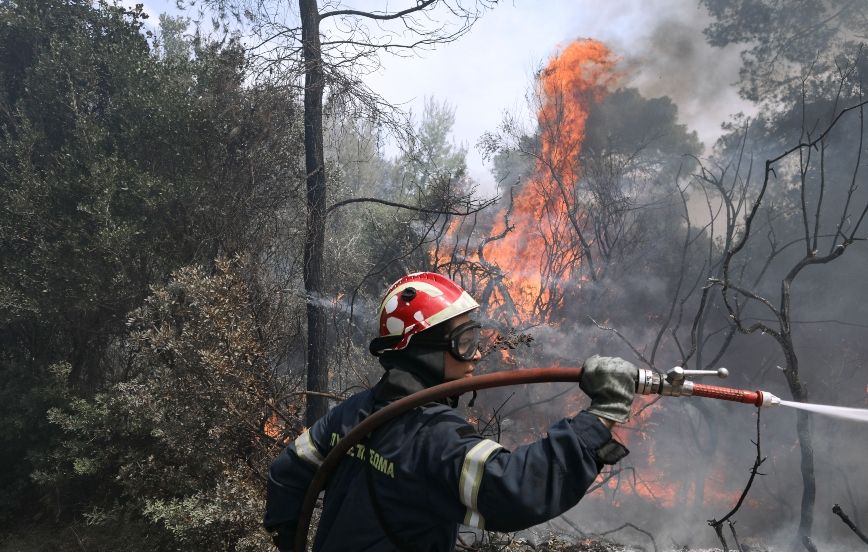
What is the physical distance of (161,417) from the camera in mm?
6176

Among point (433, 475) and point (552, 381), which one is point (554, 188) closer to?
point (552, 381)

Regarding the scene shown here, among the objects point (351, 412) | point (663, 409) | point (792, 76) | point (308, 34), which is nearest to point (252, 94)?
point (308, 34)

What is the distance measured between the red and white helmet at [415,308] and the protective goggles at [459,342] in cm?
6

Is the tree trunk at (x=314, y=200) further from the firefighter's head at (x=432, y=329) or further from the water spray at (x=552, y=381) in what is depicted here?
the water spray at (x=552, y=381)

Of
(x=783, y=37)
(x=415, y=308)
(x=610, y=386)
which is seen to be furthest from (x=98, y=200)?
(x=783, y=37)

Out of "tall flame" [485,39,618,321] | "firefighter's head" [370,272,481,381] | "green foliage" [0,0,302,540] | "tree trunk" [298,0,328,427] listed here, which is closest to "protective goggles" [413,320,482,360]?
"firefighter's head" [370,272,481,381]

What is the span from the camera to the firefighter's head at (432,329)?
2314 millimetres

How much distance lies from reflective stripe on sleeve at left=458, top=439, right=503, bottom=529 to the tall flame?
535 inches

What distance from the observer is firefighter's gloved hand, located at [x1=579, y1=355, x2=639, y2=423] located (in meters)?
1.85

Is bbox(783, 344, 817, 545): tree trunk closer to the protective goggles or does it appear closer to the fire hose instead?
the fire hose

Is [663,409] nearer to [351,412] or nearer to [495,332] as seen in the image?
[495,332]

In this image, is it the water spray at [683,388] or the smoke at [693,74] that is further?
the smoke at [693,74]

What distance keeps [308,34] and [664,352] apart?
1267cm

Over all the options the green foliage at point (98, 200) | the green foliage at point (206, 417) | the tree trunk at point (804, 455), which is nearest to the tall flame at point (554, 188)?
the tree trunk at point (804, 455)
